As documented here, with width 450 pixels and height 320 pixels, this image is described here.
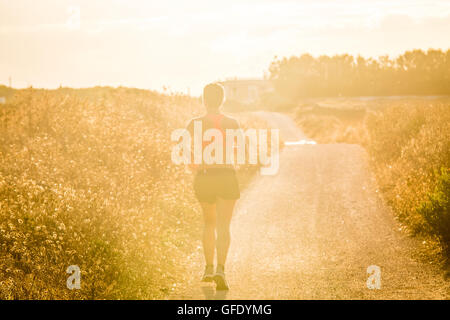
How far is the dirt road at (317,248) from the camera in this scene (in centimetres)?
636

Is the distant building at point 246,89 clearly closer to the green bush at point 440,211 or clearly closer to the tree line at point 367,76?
the tree line at point 367,76

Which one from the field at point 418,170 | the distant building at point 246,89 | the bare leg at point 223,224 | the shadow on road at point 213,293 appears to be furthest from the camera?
the distant building at point 246,89

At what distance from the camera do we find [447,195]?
8.06m

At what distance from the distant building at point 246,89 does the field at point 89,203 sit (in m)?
64.7

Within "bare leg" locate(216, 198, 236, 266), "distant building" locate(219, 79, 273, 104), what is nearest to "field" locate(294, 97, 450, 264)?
"bare leg" locate(216, 198, 236, 266)

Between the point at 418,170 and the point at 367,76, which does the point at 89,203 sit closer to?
the point at 418,170

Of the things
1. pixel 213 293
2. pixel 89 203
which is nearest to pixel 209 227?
pixel 213 293

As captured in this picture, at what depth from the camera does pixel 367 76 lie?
77.8 m

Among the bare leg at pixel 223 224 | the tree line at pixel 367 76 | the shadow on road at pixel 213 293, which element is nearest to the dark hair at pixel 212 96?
the bare leg at pixel 223 224

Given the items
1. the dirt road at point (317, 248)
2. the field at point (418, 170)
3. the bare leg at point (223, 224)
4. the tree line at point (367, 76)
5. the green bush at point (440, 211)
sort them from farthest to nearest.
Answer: the tree line at point (367, 76) < the field at point (418, 170) < the green bush at point (440, 211) < the dirt road at point (317, 248) < the bare leg at point (223, 224)

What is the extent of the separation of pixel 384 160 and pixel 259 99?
6723cm

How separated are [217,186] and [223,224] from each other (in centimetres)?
58
